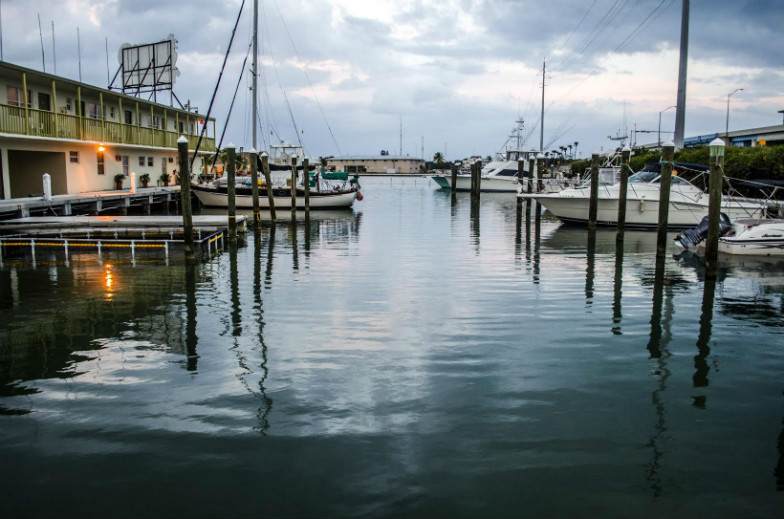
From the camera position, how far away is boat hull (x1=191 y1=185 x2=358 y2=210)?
39844 mm

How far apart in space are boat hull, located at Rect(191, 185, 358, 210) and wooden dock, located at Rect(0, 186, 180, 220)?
429 centimetres

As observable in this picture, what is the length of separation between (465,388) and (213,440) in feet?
10.5

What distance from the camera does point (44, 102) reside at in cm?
2948

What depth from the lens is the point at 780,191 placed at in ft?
115

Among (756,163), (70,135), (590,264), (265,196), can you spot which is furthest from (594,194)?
(70,135)

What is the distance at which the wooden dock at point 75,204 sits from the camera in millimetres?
23438

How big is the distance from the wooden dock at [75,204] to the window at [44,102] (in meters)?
4.32

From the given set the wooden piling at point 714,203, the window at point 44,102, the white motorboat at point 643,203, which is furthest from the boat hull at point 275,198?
the wooden piling at point 714,203

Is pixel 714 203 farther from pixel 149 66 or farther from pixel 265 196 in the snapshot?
pixel 149 66

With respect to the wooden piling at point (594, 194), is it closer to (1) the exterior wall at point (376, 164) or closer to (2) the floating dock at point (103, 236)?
(2) the floating dock at point (103, 236)

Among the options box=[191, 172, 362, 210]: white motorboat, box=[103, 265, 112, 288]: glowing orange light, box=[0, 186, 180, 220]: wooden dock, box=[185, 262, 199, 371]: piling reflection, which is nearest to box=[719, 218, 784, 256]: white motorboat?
box=[185, 262, 199, 371]: piling reflection

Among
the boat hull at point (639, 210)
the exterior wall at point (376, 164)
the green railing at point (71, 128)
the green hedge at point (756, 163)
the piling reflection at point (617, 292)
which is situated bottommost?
the piling reflection at point (617, 292)

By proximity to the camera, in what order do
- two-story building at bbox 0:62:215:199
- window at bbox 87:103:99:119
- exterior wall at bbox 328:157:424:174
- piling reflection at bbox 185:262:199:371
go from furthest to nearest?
exterior wall at bbox 328:157:424:174 → window at bbox 87:103:99:119 → two-story building at bbox 0:62:215:199 → piling reflection at bbox 185:262:199:371

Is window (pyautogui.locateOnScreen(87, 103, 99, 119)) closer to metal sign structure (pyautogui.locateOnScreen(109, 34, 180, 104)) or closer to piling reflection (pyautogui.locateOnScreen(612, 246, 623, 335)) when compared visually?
metal sign structure (pyautogui.locateOnScreen(109, 34, 180, 104))
